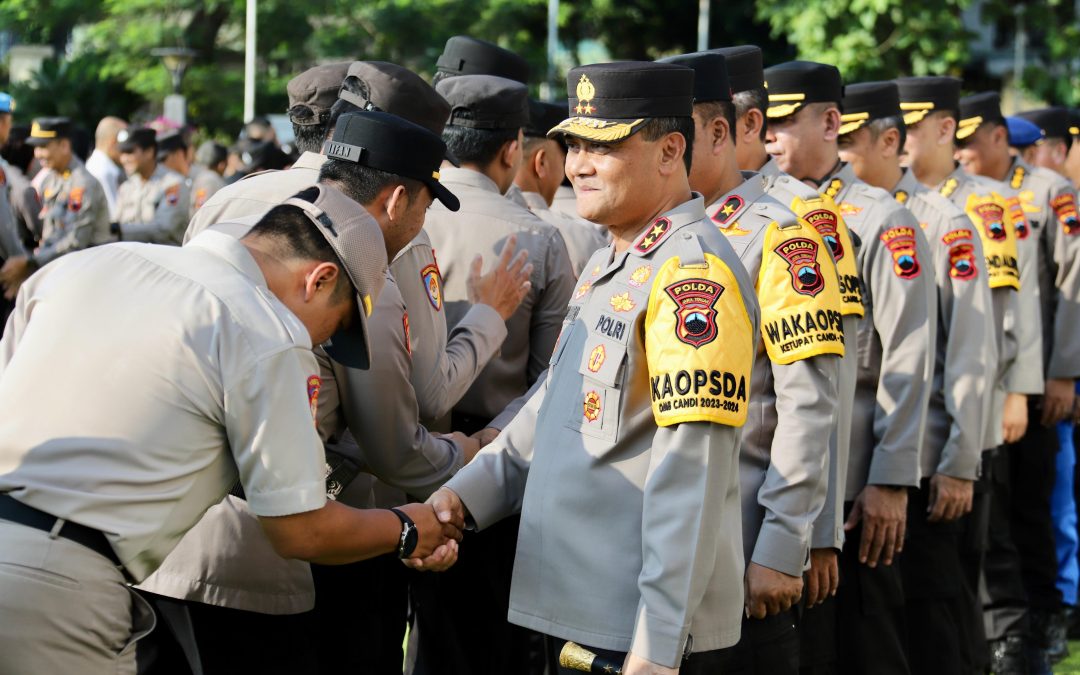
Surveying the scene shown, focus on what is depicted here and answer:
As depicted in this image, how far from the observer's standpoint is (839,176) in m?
4.82

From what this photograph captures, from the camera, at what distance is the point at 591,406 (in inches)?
116

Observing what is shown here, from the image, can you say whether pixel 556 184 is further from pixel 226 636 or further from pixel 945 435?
pixel 226 636

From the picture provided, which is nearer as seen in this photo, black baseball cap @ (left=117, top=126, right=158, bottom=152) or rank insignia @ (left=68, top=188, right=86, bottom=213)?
rank insignia @ (left=68, top=188, right=86, bottom=213)

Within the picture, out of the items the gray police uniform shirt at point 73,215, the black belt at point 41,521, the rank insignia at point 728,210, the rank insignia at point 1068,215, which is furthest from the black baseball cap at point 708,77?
the gray police uniform shirt at point 73,215

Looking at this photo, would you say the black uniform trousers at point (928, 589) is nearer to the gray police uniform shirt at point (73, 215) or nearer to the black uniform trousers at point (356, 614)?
the black uniform trousers at point (356, 614)

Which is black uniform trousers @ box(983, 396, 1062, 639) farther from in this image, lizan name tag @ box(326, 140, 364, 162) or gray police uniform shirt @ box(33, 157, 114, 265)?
gray police uniform shirt @ box(33, 157, 114, 265)

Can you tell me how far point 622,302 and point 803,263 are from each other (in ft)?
2.69

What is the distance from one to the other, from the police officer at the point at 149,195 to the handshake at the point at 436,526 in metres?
9.21

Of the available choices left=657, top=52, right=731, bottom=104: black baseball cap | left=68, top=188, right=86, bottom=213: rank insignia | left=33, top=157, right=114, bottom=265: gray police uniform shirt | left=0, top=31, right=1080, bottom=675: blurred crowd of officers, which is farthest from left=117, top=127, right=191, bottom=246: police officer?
left=657, top=52, right=731, bottom=104: black baseball cap

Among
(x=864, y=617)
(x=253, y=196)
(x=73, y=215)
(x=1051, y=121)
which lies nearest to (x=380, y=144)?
Result: (x=253, y=196)

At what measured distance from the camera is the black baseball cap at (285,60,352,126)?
4363mm

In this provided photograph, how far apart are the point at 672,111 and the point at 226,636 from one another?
1816 millimetres

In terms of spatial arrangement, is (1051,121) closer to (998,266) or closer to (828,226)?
(998,266)

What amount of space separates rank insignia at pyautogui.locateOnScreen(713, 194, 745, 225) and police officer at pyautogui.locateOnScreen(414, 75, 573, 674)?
951 mm
